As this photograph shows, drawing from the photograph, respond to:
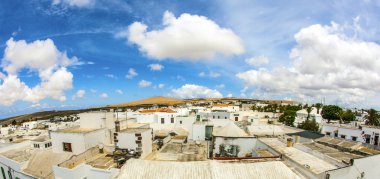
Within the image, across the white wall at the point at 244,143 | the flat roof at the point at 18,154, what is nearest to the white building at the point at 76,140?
the flat roof at the point at 18,154

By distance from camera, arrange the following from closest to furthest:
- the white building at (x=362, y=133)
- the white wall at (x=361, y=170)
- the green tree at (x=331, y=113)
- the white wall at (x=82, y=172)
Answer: the white wall at (x=361, y=170) < the white wall at (x=82, y=172) < the white building at (x=362, y=133) < the green tree at (x=331, y=113)

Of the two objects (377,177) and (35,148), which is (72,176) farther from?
(377,177)

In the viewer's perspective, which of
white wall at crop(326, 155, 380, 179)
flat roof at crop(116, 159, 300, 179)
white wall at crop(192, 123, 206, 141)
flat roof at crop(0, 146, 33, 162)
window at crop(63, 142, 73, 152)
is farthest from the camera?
white wall at crop(192, 123, 206, 141)

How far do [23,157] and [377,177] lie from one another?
41754 mm

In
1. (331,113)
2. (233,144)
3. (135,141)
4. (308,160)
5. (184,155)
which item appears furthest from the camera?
(331,113)

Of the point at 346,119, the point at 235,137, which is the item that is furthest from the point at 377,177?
the point at 346,119

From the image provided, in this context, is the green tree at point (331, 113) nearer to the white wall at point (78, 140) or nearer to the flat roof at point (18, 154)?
the white wall at point (78, 140)

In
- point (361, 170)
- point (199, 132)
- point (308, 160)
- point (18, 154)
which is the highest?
point (308, 160)

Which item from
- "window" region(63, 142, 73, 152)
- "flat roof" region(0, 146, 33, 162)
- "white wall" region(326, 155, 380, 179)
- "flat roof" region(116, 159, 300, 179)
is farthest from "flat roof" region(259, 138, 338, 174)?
"flat roof" region(0, 146, 33, 162)

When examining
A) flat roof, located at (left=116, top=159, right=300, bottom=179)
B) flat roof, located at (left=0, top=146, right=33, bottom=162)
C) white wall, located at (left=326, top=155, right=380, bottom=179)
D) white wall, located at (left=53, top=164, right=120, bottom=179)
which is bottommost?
flat roof, located at (left=0, top=146, right=33, bottom=162)

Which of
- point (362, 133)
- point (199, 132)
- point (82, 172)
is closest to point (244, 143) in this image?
point (199, 132)

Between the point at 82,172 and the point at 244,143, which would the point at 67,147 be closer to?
the point at 82,172

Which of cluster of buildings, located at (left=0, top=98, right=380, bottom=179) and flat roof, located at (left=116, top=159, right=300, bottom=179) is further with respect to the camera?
cluster of buildings, located at (left=0, top=98, right=380, bottom=179)

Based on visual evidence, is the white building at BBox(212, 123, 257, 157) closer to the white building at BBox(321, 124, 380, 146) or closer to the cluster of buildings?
the cluster of buildings
